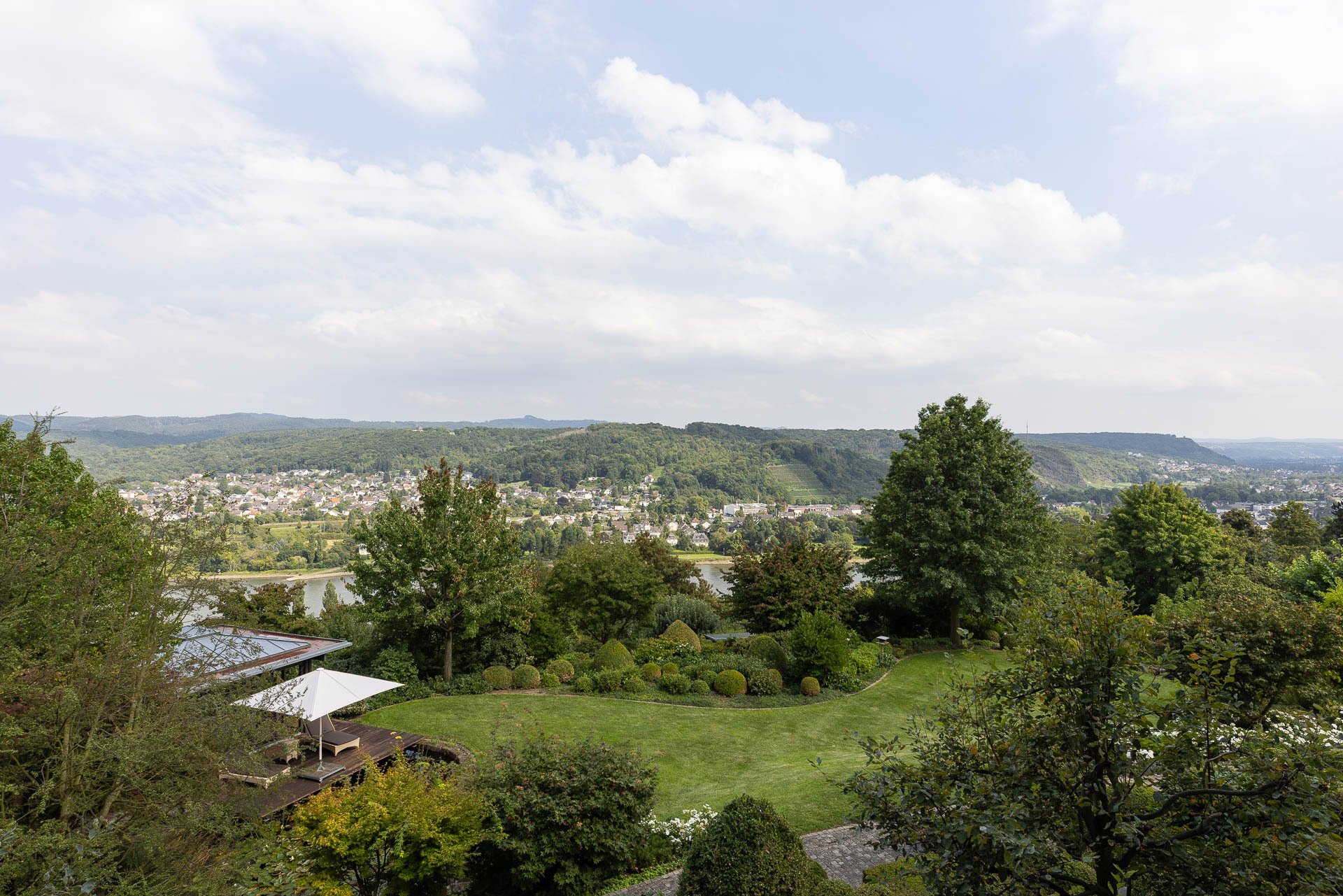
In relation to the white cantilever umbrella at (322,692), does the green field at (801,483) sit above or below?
below

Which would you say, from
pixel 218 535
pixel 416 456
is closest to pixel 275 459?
pixel 416 456

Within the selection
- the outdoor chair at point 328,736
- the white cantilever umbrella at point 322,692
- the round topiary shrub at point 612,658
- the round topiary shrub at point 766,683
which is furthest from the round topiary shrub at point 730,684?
the outdoor chair at point 328,736

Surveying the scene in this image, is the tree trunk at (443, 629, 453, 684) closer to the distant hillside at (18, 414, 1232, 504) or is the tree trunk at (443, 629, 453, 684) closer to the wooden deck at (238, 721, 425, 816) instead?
the wooden deck at (238, 721, 425, 816)

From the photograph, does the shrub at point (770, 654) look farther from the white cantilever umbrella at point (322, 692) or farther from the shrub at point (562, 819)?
the shrub at point (562, 819)

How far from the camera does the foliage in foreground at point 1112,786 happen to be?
3.58 meters

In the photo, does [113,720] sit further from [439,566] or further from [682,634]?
[682,634]

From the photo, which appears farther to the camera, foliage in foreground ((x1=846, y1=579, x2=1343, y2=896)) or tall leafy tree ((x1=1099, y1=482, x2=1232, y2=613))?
tall leafy tree ((x1=1099, y1=482, x2=1232, y2=613))

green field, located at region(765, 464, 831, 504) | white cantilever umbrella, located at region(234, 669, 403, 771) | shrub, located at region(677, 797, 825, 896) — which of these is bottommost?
green field, located at region(765, 464, 831, 504)

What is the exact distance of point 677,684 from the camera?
1675cm

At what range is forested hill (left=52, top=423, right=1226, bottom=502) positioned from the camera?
13050 centimetres

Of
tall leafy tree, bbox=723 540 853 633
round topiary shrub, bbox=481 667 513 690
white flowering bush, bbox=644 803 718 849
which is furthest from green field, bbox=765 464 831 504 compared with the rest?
white flowering bush, bbox=644 803 718 849

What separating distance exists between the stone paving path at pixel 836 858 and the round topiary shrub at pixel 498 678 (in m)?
9.93

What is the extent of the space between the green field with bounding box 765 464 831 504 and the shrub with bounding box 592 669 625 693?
106533 millimetres

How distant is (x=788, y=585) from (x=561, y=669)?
809 centimetres
